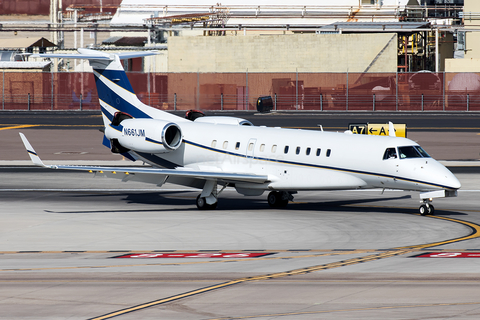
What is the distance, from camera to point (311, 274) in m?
17.7

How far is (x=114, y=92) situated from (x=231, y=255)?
1467 centimetres

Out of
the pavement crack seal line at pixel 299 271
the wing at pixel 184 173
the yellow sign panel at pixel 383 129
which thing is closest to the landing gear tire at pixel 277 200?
the wing at pixel 184 173

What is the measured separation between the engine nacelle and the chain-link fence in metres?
43.7

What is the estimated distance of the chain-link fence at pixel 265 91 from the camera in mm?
73938

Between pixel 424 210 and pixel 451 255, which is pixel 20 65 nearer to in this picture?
pixel 424 210

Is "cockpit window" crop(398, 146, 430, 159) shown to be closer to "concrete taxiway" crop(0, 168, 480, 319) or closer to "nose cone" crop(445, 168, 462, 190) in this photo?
"nose cone" crop(445, 168, 462, 190)

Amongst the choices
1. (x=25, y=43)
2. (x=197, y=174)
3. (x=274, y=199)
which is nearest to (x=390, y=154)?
(x=274, y=199)

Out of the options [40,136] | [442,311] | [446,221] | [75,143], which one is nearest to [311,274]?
→ [442,311]

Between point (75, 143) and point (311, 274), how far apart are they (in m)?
38.1

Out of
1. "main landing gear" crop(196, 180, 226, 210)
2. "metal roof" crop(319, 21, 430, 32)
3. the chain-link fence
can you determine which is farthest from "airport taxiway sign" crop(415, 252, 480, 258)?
"metal roof" crop(319, 21, 430, 32)

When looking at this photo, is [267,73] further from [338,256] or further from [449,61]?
[338,256]

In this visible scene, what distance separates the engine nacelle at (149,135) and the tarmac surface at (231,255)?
245 centimetres

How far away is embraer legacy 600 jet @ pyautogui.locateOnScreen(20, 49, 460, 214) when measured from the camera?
85.3ft

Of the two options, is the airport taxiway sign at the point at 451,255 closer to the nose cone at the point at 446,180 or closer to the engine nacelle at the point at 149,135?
the nose cone at the point at 446,180
